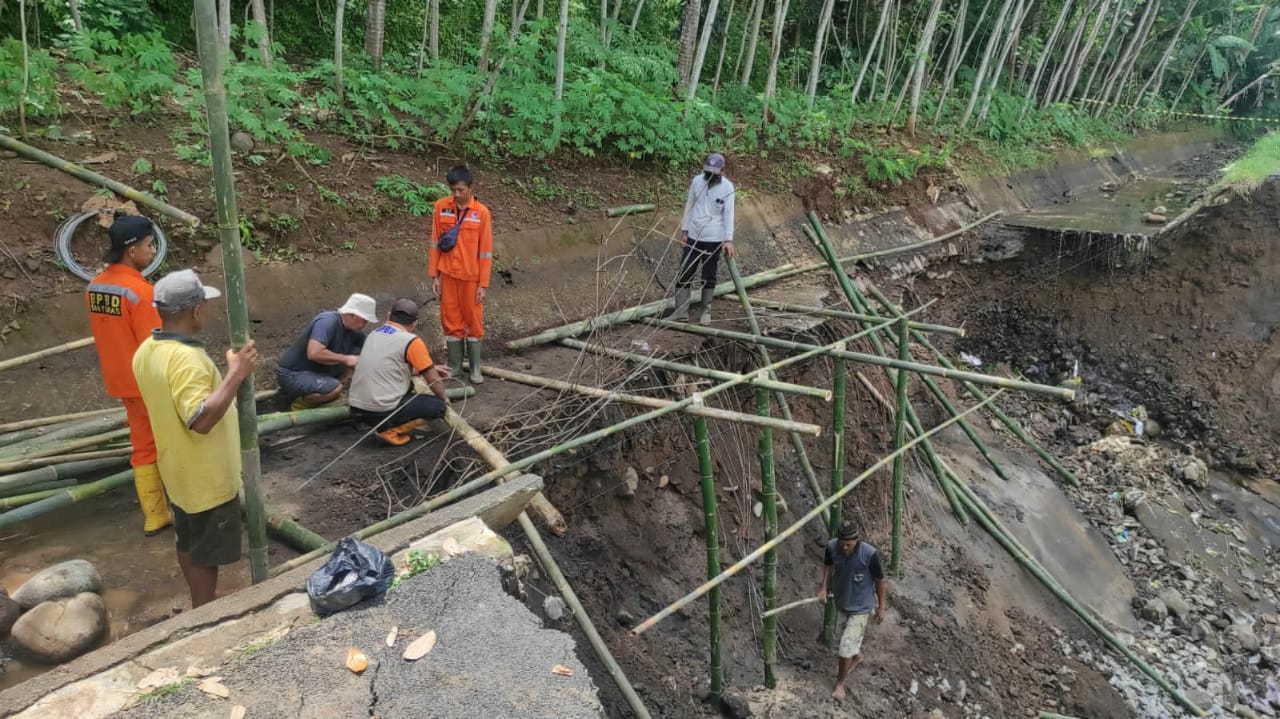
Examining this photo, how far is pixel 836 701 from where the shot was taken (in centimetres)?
537

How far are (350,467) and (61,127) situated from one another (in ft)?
14.1

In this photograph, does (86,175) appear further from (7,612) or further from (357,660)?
(357,660)

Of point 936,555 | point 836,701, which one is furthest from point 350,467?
point 936,555

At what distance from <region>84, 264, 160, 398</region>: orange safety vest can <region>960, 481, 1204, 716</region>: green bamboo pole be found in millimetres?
7295

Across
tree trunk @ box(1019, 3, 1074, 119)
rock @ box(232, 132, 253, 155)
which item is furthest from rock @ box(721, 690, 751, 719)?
tree trunk @ box(1019, 3, 1074, 119)

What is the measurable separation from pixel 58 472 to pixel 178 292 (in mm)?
1977

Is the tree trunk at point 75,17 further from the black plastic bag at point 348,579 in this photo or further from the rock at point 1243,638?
the rock at point 1243,638

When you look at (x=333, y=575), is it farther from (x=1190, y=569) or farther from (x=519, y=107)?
(x=1190, y=569)

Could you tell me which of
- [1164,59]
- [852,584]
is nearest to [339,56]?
[852,584]

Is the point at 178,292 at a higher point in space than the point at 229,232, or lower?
lower

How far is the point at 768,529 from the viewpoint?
475 cm

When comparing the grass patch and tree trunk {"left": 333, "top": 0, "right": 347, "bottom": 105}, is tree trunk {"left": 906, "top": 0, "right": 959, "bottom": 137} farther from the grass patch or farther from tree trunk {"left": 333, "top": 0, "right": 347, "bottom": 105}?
tree trunk {"left": 333, "top": 0, "right": 347, "bottom": 105}

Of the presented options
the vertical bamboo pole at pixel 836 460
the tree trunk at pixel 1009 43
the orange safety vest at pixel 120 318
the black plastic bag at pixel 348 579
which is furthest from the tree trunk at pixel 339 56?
the tree trunk at pixel 1009 43

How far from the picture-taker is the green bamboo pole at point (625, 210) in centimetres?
857
